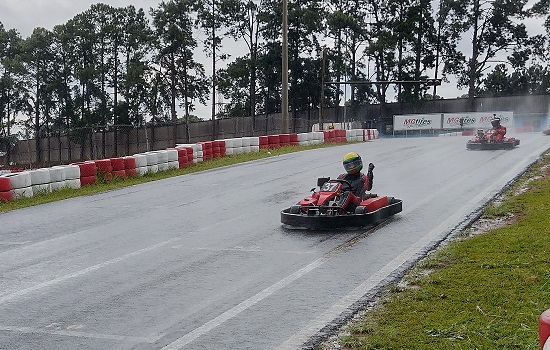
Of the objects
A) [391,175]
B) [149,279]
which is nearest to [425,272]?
[149,279]

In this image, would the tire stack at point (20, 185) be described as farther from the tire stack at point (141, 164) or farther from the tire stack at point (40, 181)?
the tire stack at point (141, 164)

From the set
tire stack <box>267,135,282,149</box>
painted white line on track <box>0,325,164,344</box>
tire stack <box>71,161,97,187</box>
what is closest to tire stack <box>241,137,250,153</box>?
tire stack <box>267,135,282,149</box>

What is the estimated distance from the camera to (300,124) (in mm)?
62625

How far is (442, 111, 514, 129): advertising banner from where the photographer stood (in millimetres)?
53344

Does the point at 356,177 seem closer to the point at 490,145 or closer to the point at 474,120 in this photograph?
the point at 490,145

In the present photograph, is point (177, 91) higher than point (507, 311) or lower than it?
higher

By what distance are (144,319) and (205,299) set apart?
0.79m

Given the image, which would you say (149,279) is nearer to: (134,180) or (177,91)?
(134,180)

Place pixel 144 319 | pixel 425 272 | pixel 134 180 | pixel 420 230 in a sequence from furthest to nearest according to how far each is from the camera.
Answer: pixel 134 180 → pixel 420 230 → pixel 425 272 → pixel 144 319

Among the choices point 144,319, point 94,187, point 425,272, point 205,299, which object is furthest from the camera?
point 94,187

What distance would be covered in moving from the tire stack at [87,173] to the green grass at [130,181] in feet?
0.58

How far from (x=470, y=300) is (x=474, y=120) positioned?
1975 inches

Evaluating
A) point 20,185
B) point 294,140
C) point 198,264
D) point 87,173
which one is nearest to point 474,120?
point 294,140

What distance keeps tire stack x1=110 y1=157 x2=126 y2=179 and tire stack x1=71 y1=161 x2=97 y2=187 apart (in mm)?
768
